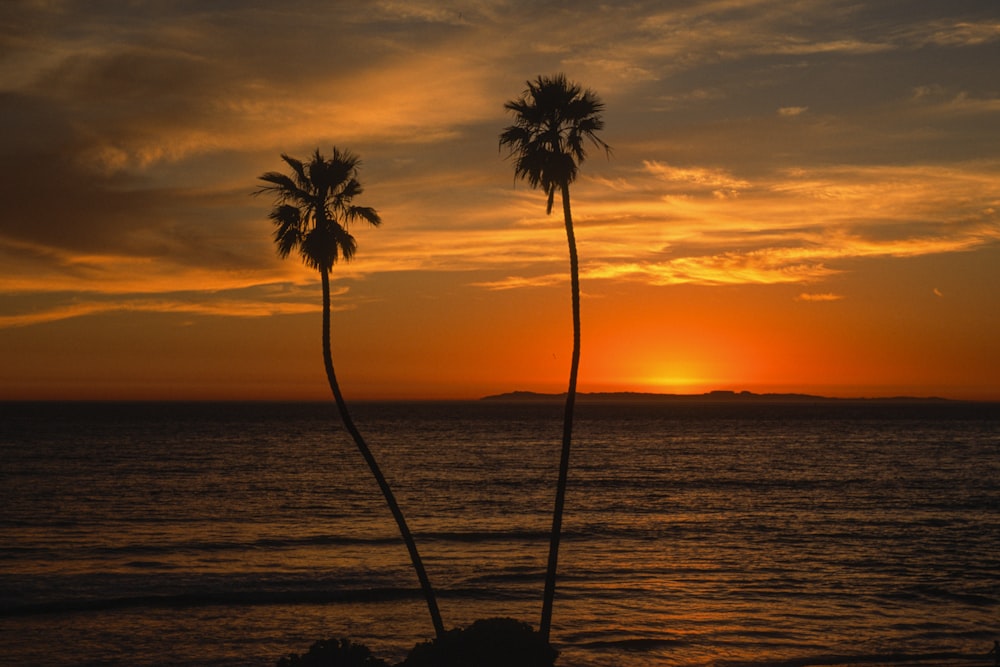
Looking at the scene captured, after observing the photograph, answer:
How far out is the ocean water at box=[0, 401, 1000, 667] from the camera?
29656 millimetres

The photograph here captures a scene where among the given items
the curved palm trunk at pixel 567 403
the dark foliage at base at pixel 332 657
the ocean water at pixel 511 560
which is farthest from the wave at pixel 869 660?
the dark foliage at base at pixel 332 657

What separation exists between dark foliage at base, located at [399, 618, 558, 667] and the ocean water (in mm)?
7419

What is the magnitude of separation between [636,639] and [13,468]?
7733 centimetres

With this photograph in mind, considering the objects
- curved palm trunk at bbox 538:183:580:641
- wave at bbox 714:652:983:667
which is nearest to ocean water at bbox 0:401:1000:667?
wave at bbox 714:652:983:667

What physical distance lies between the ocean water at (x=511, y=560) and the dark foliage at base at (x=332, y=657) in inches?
344

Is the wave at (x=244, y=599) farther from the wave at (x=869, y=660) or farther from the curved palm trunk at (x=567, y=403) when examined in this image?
the curved palm trunk at (x=567, y=403)

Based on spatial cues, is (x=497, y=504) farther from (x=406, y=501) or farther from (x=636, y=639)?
(x=636, y=639)

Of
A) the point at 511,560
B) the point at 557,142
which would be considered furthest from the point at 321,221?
the point at 511,560

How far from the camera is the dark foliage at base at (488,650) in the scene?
20000 mm

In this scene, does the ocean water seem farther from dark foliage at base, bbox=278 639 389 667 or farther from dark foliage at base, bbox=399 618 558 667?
dark foliage at base, bbox=278 639 389 667

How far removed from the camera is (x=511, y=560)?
142ft

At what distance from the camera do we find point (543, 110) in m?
23.2

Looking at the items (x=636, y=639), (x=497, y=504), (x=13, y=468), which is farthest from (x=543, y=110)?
(x=13, y=468)

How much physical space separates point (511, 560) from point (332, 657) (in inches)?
954
